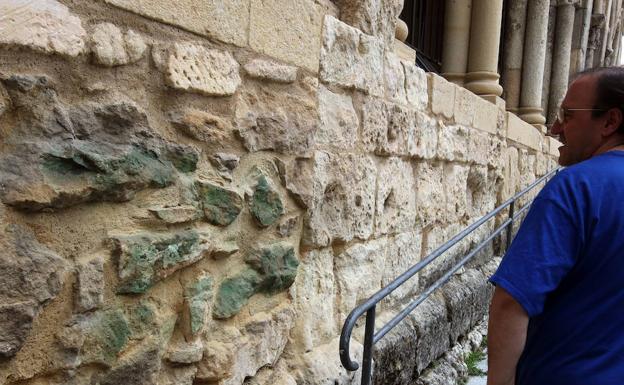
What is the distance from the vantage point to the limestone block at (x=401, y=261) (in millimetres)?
2766

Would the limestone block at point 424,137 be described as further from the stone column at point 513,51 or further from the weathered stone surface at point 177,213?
the stone column at point 513,51

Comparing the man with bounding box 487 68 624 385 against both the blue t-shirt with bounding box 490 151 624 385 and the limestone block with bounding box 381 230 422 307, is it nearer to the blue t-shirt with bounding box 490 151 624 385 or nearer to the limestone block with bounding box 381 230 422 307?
the blue t-shirt with bounding box 490 151 624 385

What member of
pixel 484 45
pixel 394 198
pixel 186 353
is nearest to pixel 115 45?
pixel 186 353

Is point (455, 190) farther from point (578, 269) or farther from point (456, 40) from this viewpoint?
point (578, 269)

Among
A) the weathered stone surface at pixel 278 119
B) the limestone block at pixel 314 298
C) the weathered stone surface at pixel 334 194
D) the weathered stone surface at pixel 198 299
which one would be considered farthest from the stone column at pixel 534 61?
the weathered stone surface at pixel 198 299

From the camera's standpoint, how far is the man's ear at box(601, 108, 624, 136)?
4.09 ft

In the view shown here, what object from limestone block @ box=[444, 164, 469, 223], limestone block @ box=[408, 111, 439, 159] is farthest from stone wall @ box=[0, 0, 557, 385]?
limestone block @ box=[444, 164, 469, 223]

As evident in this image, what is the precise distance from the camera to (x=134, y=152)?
1356mm

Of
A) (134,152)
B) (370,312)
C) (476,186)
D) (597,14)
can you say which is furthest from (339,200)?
(597,14)

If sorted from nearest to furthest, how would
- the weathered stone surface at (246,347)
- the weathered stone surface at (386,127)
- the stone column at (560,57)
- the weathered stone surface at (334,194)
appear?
1. the weathered stone surface at (246,347)
2. the weathered stone surface at (334,194)
3. the weathered stone surface at (386,127)
4. the stone column at (560,57)

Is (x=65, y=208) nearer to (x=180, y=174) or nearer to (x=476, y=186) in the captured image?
(x=180, y=174)

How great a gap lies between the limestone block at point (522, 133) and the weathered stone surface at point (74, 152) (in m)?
4.09

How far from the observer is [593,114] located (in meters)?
1.28

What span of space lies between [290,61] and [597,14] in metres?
10.9
